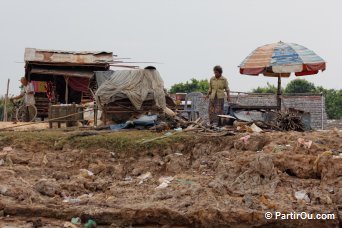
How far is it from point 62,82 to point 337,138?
43.1 ft

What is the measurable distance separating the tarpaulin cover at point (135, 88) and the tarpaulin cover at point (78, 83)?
7.08m

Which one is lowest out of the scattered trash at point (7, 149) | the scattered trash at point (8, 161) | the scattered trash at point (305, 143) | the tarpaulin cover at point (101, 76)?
the scattered trash at point (8, 161)

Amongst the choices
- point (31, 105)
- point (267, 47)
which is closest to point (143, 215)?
point (267, 47)

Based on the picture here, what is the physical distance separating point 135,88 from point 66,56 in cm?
722

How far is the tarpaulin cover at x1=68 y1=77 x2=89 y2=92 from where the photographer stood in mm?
18688

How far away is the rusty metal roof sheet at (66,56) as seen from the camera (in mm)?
17642

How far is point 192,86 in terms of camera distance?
35.9 meters

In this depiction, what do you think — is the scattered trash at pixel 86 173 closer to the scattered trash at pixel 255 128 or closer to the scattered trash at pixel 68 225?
the scattered trash at pixel 68 225

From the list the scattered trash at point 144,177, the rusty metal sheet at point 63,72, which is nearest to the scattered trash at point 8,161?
the scattered trash at point 144,177

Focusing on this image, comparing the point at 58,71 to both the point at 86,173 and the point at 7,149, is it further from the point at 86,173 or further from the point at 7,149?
the point at 86,173

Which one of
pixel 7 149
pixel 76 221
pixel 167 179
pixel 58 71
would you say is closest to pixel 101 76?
pixel 7 149

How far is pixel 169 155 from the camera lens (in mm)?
8445

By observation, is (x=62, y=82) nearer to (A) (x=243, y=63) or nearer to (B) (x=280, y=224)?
(A) (x=243, y=63)

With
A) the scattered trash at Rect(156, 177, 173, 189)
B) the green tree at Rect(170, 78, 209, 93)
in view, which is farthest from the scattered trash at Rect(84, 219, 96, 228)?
the green tree at Rect(170, 78, 209, 93)
